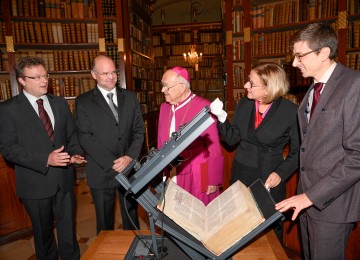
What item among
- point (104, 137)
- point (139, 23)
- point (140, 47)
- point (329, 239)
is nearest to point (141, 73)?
point (140, 47)

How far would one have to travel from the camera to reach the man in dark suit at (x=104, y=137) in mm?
2043

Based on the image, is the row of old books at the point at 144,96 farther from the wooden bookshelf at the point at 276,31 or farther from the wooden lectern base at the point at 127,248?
the wooden lectern base at the point at 127,248

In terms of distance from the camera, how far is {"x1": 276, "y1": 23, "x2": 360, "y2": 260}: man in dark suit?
1087 mm

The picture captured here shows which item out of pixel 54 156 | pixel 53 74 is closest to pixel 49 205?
pixel 54 156

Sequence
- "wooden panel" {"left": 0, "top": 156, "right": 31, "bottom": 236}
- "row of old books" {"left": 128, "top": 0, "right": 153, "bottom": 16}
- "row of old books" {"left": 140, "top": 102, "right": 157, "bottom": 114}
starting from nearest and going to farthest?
"wooden panel" {"left": 0, "top": 156, "right": 31, "bottom": 236} → "row of old books" {"left": 128, "top": 0, "right": 153, "bottom": 16} → "row of old books" {"left": 140, "top": 102, "right": 157, "bottom": 114}

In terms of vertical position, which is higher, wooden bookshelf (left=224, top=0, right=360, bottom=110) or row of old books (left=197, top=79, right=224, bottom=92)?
wooden bookshelf (left=224, top=0, right=360, bottom=110)

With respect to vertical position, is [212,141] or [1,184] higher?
[212,141]

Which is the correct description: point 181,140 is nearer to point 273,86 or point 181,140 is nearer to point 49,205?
point 273,86

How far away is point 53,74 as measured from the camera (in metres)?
4.23

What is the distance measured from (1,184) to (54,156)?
56.2 inches

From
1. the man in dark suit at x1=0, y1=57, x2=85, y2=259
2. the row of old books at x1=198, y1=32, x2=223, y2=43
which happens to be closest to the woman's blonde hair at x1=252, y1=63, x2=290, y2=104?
the man in dark suit at x1=0, y1=57, x2=85, y2=259

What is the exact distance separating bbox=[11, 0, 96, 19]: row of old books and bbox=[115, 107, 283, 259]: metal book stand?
397cm

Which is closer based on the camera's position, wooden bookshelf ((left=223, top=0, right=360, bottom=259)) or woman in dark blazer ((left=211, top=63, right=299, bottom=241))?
woman in dark blazer ((left=211, top=63, right=299, bottom=241))

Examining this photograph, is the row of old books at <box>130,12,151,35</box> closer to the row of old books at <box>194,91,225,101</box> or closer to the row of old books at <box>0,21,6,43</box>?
the row of old books at <box>0,21,6,43</box>
